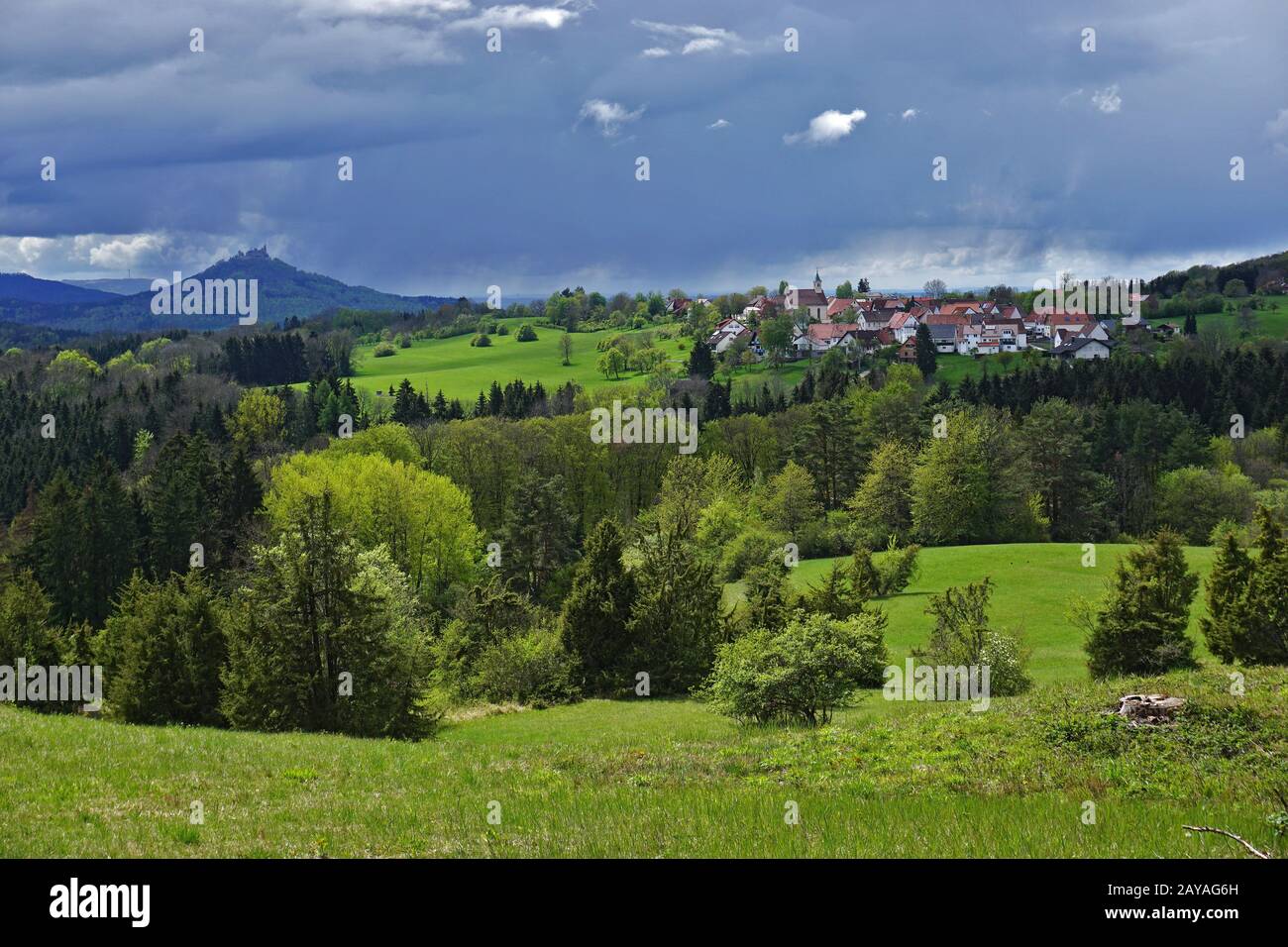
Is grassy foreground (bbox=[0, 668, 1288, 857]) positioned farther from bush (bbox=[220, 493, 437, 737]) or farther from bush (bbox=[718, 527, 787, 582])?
bush (bbox=[718, 527, 787, 582])

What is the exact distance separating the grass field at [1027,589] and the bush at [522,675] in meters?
19.6

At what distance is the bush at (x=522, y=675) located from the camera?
150 ft

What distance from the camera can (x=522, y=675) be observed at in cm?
4575

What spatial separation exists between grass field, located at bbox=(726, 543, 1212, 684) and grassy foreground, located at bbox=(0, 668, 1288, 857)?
26.5 metres

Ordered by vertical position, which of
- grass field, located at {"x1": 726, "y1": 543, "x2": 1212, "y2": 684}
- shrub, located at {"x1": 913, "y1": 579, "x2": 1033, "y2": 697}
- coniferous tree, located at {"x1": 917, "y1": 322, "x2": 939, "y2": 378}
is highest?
coniferous tree, located at {"x1": 917, "y1": 322, "x2": 939, "y2": 378}

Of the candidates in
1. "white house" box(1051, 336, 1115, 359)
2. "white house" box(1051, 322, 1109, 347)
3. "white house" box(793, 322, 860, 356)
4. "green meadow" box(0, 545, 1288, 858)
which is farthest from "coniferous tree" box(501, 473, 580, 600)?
"white house" box(1051, 322, 1109, 347)

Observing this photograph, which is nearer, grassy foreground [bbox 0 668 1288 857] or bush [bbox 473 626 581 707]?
grassy foreground [bbox 0 668 1288 857]

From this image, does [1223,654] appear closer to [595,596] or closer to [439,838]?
[595,596]

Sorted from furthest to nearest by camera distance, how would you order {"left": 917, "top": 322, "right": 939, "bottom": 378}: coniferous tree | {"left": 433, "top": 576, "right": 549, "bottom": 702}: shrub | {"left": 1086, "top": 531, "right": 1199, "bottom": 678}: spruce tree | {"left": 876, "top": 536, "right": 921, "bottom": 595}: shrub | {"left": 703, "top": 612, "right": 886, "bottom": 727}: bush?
1. {"left": 917, "top": 322, "right": 939, "bottom": 378}: coniferous tree
2. {"left": 876, "top": 536, "right": 921, "bottom": 595}: shrub
3. {"left": 433, "top": 576, "right": 549, "bottom": 702}: shrub
4. {"left": 1086, "top": 531, "right": 1199, "bottom": 678}: spruce tree
5. {"left": 703, "top": 612, "right": 886, "bottom": 727}: bush

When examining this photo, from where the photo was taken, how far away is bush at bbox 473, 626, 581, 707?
45.6 meters

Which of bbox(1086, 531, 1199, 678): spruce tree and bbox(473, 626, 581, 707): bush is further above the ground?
bbox(1086, 531, 1199, 678): spruce tree

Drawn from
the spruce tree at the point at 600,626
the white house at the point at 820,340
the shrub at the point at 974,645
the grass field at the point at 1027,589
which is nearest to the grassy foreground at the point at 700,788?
the shrub at the point at 974,645

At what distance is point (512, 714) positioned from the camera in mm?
42625

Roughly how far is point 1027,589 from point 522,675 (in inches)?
1595
